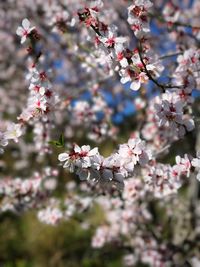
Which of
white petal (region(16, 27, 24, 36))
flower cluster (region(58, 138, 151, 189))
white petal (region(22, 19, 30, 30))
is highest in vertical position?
white petal (region(16, 27, 24, 36))

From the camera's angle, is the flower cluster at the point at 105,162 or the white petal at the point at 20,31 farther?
the white petal at the point at 20,31

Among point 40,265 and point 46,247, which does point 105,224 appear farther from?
point 46,247

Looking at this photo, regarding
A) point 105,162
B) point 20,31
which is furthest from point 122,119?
point 105,162

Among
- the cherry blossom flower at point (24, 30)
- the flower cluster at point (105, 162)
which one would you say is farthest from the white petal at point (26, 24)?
the flower cluster at point (105, 162)

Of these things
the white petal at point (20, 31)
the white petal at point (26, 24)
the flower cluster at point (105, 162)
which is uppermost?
the white petal at point (20, 31)

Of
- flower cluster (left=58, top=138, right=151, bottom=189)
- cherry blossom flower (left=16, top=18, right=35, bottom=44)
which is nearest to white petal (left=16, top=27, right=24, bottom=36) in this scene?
cherry blossom flower (left=16, top=18, right=35, bottom=44)

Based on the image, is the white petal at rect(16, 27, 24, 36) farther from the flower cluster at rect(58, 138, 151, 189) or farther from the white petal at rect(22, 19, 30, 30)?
the flower cluster at rect(58, 138, 151, 189)

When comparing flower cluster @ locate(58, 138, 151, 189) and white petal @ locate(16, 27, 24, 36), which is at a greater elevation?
white petal @ locate(16, 27, 24, 36)

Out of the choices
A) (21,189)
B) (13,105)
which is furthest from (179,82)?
(13,105)

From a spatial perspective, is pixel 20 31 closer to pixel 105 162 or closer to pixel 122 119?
pixel 105 162

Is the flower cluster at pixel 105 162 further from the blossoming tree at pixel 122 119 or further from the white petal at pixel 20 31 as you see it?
the white petal at pixel 20 31

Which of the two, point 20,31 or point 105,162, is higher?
point 20,31

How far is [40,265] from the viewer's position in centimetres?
890

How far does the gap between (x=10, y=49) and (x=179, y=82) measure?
7016mm
